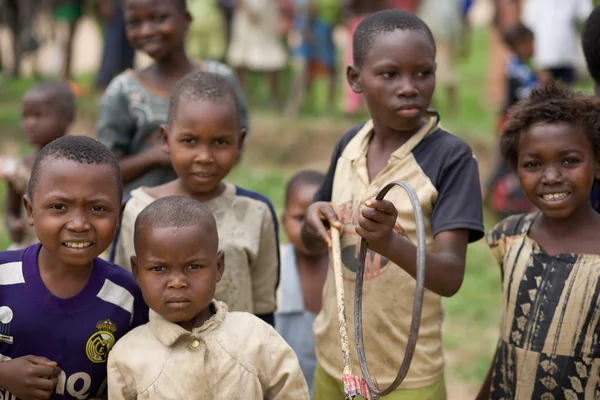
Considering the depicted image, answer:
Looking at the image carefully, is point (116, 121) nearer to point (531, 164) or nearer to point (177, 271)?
point (177, 271)

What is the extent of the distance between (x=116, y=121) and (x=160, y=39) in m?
0.40

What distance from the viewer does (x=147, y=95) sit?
3.78 metres

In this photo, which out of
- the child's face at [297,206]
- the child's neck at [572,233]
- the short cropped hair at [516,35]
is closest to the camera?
the child's neck at [572,233]

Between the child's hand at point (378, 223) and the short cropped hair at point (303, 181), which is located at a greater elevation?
the child's hand at point (378, 223)

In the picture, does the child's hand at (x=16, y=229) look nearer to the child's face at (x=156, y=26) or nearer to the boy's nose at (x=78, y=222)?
the child's face at (x=156, y=26)

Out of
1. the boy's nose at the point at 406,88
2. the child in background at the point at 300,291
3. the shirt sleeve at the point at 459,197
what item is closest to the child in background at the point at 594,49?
the shirt sleeve at the point at 459,197

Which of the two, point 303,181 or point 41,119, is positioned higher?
point 41,119

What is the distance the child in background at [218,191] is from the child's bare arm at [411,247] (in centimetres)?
65

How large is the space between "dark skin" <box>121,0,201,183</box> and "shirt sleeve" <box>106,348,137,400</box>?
1.27 m

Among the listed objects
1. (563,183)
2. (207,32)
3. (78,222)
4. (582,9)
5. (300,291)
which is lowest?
(300,291)

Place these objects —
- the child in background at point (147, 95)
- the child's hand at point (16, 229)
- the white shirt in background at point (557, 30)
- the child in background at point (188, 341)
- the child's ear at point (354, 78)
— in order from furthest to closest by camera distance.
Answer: the white shirt in background at point (557, 30) → the child's hand at point (16, 229) → the child in background at point (147, 95) → the child's ear at point (354, 78) → the child in background at point (188, 341)

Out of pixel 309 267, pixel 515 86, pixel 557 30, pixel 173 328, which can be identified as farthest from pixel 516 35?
pixel 173 328

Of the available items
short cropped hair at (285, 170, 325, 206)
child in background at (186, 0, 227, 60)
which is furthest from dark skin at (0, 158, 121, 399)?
child in background at (186, 0, 227, 60)

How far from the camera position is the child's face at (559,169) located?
2.98m
